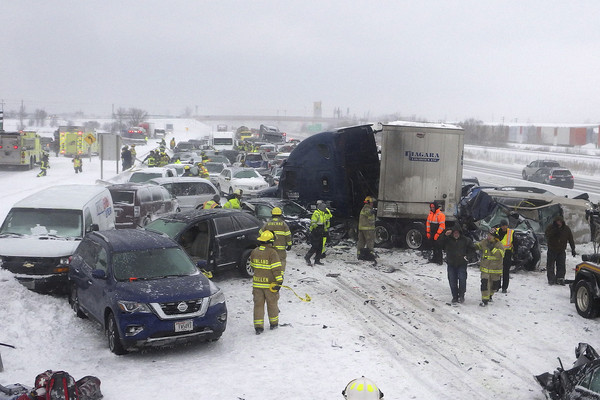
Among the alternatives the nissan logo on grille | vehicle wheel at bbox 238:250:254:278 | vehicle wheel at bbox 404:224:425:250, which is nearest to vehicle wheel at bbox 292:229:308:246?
vehicle wheel at bbox 404:224:425:250

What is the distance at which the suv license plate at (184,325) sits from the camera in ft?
29.3

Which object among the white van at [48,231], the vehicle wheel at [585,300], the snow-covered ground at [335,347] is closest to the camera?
the snow-covered ground at [335,347]

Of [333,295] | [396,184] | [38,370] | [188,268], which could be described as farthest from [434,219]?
[38,370]

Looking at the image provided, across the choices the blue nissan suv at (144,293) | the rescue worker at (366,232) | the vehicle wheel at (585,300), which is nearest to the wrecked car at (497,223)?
the rescue worker at (366,232)

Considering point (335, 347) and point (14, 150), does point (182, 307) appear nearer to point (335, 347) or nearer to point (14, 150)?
point (335, 347)

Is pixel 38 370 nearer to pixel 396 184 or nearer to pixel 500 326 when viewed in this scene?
pixel 500 326

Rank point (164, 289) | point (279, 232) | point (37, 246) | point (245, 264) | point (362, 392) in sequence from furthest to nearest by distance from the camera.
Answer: point (245, 264)
point (279, 232)
point (37, 246)
point (164, 289)
point (362, 392)

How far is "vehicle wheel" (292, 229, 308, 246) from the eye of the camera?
18000mm

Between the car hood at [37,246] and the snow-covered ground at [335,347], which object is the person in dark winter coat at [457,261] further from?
the car hood at [37,246]

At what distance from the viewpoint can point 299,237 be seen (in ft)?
59.6

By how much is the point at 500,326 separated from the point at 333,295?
3377 millimetres

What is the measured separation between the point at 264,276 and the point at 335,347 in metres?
1.68

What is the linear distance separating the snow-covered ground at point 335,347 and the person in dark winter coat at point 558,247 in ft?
1.50

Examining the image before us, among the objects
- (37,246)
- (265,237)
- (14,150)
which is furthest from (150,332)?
(14,150)
